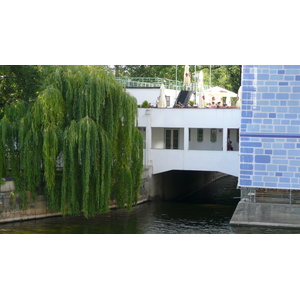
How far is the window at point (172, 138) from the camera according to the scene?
33531 millimetres

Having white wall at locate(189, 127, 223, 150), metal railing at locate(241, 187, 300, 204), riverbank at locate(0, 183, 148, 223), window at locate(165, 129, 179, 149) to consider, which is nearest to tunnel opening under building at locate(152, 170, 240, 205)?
window at locate(165, 129, 179, 149)

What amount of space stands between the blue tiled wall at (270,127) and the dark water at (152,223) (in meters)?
2.27

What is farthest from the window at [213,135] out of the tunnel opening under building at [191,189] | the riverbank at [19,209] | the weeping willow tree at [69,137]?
the riverbank at [19,209]

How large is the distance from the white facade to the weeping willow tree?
20.9 feet

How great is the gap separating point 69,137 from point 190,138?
11.2 metres

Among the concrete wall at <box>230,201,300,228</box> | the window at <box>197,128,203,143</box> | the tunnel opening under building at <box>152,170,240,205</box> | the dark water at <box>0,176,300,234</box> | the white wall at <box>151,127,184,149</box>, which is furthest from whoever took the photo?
the tunnel opening under building at <box>152,170,240,205</box>

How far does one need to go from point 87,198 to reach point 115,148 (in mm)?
2559

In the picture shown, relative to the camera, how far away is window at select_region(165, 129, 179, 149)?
33.5 metres

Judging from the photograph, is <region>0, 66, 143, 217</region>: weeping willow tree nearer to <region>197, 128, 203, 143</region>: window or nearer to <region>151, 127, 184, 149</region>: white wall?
<region>151, 127, 184, 149</region>: white wall

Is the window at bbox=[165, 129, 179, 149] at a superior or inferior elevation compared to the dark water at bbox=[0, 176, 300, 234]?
superior

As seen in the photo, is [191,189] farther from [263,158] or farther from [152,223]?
[263,158]

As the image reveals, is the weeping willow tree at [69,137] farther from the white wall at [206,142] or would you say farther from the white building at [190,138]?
the white wall at [206,142]

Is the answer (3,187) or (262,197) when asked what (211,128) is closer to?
(262,197)

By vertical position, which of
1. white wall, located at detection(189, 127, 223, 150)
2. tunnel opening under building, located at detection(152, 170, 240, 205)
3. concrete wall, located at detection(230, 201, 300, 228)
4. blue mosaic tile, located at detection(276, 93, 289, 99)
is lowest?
tunnel opening under building, located at detection(152, 170, 240, 205)
